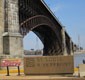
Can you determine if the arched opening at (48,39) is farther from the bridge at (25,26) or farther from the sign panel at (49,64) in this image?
the sign panel at (49,64)

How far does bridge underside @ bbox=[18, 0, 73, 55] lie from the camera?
2453 inches

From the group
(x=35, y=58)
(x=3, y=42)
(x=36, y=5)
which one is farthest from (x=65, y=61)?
(x=36, y=5)

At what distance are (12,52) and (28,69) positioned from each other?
26.7 metres

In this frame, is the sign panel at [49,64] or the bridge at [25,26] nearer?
the sign panel at [49,64]

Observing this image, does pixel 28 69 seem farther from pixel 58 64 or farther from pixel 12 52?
pixel 12 52

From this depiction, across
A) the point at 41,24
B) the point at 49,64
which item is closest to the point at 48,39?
the point at 41,24

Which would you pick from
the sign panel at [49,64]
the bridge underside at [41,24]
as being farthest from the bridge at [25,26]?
the sign panel at [49,64]

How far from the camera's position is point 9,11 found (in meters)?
47.9

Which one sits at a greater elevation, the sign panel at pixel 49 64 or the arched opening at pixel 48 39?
the arched opening at pixel 48 39

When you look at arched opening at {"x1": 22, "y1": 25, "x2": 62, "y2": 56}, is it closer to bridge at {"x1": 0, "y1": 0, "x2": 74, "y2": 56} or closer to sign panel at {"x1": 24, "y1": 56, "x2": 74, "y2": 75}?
bridge at {"x1": 0, "y1": 0, "x2": 74, "y2": 56}

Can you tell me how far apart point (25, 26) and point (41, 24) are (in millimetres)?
→ 12986

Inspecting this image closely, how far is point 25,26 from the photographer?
63250 millimetres

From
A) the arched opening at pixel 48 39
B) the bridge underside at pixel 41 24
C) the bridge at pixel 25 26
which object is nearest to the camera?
the bridge at pixel 25 26

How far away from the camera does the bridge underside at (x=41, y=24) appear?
62.3m
